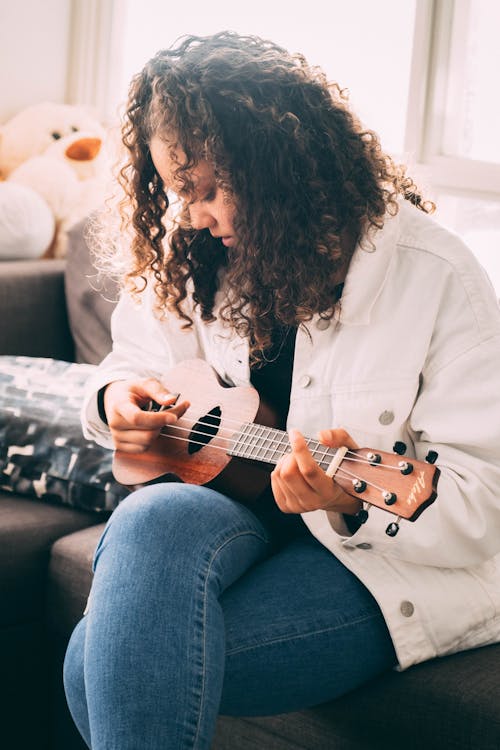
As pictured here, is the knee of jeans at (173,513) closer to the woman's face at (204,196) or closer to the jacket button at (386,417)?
the jacket button at (386,417)

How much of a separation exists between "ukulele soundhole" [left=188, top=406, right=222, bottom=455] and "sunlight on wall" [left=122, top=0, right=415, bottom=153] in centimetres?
96

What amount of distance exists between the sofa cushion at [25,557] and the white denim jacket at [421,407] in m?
0.53

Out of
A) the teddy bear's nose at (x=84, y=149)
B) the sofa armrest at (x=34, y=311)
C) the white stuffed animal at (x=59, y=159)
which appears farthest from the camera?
the teddy bear's nose at (x=84, y=149)

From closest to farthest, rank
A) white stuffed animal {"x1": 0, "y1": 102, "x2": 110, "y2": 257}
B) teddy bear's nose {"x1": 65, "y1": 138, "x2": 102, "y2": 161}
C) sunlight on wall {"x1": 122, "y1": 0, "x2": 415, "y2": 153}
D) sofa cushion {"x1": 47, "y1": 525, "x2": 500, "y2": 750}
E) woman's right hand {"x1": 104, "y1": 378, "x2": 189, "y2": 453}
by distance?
sofa cushion {"x1": 47, "y1": 525, "x2": 500, "y2": 750}
woman's right hand {"x1": 104, "y1": 378, "x2": 189, "y2": 453}
sunlight on wall {"x1": 122, "y1": 0, "x2": 415, "y2": 153}
white stuffed animal {"x1": 0, "y1": 102, "x2": 110, "y2": 257}
teddy bear's nose {"x1": 65, "y1": 138, "x2": 102, "y2": 161}

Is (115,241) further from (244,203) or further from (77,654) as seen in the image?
(77,654)

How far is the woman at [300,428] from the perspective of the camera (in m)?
0.98

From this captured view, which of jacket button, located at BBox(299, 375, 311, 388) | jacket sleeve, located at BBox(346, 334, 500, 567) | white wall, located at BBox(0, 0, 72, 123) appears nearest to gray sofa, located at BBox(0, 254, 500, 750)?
jacket sleeve, located at BBox(346, 334, 500, 567)

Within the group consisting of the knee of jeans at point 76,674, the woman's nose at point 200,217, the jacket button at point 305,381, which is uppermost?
the woman's nose at point 200,217

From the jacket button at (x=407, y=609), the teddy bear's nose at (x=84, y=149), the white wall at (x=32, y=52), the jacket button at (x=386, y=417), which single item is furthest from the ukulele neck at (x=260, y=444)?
the white wall at (x=32, y=52)

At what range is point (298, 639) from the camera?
1031 millimetres

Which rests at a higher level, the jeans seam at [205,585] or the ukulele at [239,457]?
the ukulele at [239,457]

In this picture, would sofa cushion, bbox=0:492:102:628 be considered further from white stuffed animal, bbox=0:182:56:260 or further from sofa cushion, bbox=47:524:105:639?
white stuffed animal, bbox=0:182:56:260

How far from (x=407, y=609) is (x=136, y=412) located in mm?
432

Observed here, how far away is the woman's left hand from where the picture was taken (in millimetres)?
978
